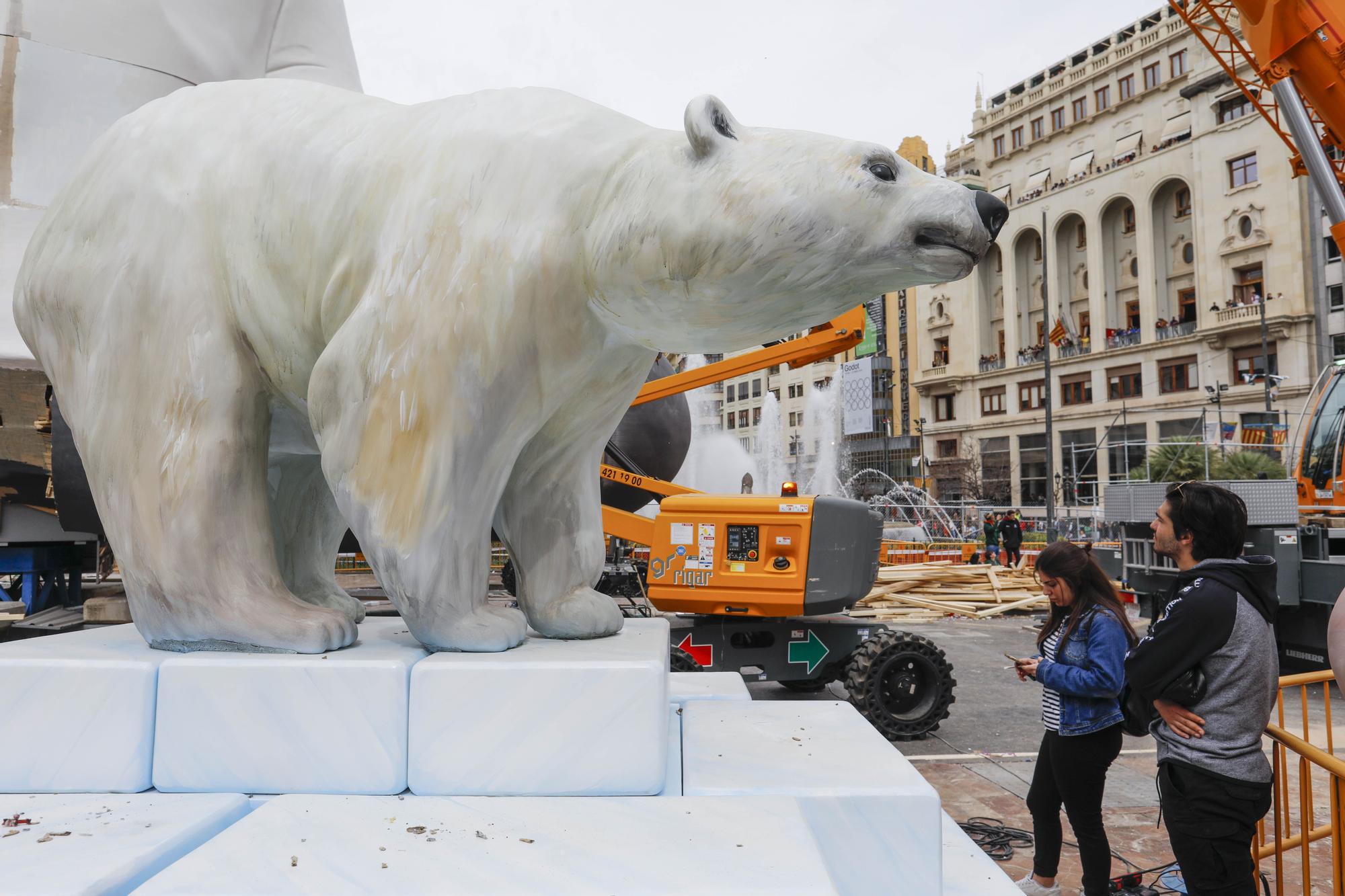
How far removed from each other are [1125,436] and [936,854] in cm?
3459

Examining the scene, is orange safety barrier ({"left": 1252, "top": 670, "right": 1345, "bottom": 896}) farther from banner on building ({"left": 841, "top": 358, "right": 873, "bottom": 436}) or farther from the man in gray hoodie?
banner on building ({"left": 841, "top": 358, "right": 873, "bottom": 436})

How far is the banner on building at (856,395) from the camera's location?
3956 centimetres

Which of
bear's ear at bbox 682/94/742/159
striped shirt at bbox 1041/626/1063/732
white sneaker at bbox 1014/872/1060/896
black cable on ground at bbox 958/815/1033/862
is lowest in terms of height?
black cable on ground at bbox 958/815/1033/862

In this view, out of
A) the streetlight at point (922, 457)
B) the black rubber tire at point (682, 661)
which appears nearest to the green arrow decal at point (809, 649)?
the black rubber tire at point (682, 661)

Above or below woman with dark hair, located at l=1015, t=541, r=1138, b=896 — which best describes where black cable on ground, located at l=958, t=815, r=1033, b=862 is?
below

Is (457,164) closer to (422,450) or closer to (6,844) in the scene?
(422,450)

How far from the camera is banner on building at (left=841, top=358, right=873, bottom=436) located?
39562 millimetres

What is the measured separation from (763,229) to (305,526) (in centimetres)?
158

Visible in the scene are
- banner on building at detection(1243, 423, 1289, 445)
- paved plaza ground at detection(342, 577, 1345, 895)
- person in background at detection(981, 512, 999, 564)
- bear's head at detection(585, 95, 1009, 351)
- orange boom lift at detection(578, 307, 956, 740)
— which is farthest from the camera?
banner on building at detection(1243, 423, 1289, 445)

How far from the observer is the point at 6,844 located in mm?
1381

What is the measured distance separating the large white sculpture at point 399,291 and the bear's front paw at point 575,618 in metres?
0.17

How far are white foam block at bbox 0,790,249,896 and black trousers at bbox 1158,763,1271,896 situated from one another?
238 centimetres

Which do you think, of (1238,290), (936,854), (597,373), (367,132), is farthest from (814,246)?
(1238,290)

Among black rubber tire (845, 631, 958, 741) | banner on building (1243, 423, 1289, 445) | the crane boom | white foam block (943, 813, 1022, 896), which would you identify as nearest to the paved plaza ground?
black rubber tire (845, 631, 958, 741)
